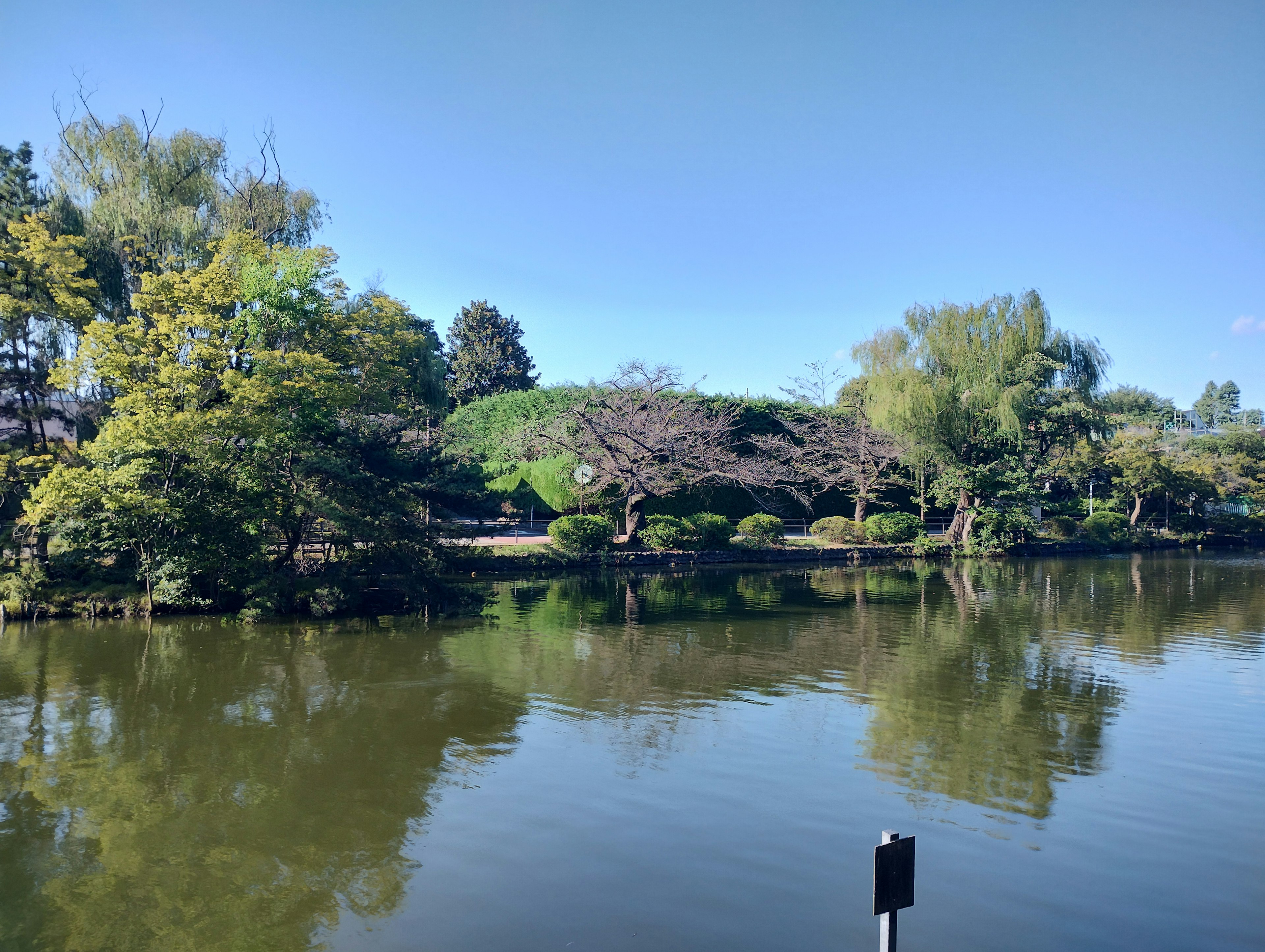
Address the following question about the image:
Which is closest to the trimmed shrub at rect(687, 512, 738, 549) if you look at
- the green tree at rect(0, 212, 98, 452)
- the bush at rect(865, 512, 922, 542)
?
the bush at rect(865, 512, 922, 542)

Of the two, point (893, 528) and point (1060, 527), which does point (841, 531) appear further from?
point (1060, 527)

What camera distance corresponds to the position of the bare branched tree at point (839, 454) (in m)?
32.2

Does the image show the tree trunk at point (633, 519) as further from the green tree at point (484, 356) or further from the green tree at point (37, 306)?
the green tree at point (484, 356)

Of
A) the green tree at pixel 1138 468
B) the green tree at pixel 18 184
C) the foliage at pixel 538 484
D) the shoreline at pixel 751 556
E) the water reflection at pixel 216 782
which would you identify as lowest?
the water reflection at pixel 216 782

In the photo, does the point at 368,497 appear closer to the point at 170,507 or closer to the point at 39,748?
the point at 170,507

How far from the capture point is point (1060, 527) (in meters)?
33.2

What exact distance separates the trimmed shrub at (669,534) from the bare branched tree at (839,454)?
19.7 ft

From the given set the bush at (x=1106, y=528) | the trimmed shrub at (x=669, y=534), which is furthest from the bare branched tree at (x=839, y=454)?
the bush at (x=1106, y=528)

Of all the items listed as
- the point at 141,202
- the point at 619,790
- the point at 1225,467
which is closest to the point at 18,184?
the point at 141,202

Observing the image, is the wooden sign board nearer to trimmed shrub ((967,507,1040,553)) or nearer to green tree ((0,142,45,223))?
green tree ((0,142,45,223))

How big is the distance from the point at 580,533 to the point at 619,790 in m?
17.2

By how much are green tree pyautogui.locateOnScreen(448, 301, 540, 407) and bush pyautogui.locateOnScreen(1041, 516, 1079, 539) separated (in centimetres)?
2906

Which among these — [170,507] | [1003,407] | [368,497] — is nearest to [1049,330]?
[1003,407]

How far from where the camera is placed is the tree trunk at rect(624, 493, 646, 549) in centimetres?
2694
